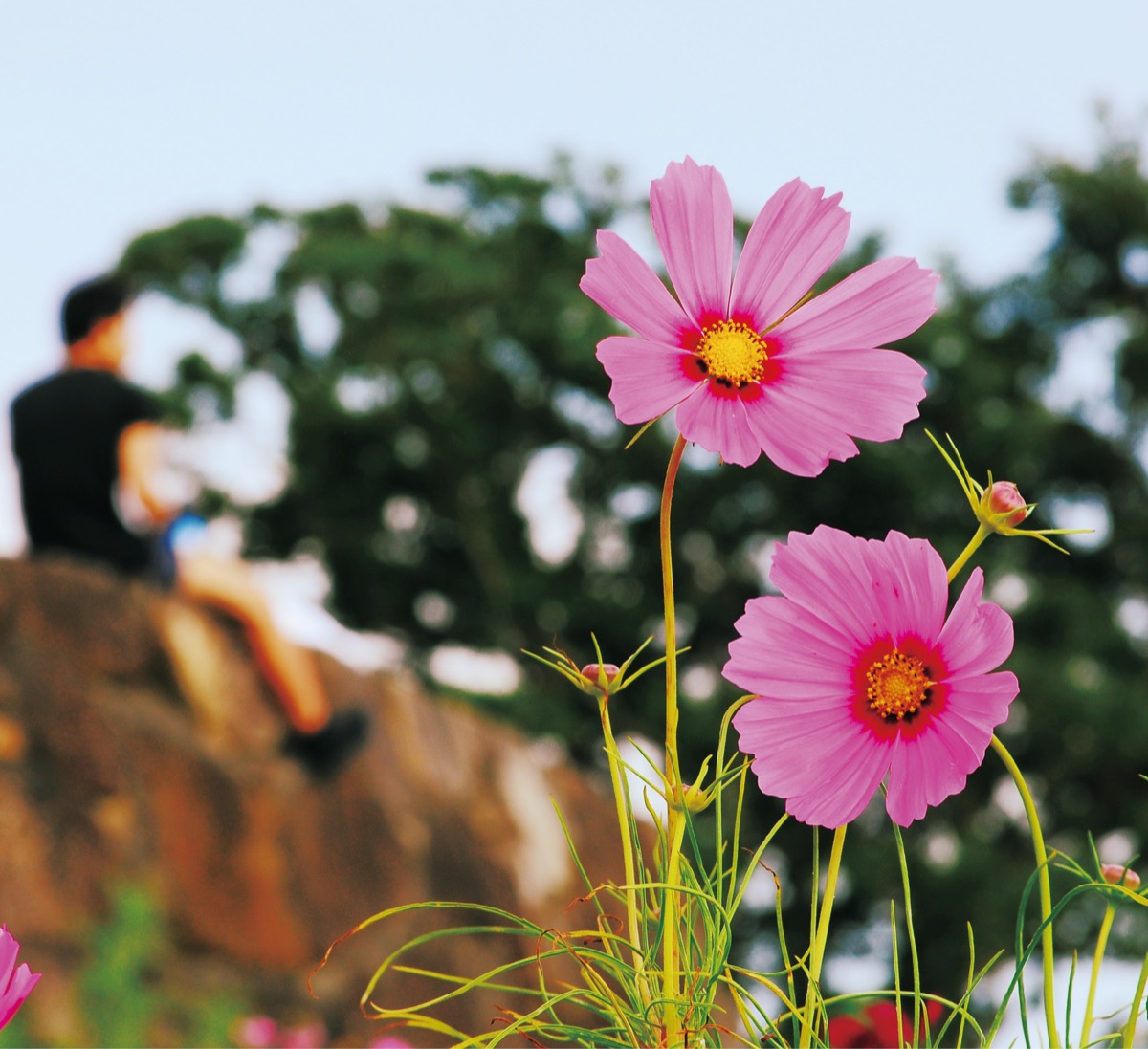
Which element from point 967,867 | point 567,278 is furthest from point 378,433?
point 967,867

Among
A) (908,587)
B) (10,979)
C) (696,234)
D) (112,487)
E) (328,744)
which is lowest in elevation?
(10,979)

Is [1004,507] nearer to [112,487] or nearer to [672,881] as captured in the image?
[672,881]

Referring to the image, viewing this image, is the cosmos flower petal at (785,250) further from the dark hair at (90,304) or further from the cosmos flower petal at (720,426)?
the dark hair at (90,304)

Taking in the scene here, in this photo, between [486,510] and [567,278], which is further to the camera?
[486,510]

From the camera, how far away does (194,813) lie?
328 cm

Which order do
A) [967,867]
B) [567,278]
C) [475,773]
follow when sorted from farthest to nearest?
[567,278]
[967,867]
[475,773]

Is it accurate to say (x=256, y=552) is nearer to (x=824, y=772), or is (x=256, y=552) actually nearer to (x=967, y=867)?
(x=967, y=867)

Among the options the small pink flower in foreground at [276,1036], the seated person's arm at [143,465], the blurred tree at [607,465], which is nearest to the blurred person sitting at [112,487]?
the seated person's arm at [143,465]

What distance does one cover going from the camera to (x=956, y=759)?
13.9 inches

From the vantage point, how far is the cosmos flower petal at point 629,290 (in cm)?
37

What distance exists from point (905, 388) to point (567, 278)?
22.0ft

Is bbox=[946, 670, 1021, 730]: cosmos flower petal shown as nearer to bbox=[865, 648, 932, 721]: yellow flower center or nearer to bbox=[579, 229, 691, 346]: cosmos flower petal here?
bbox=[865, 648, 932, 721]: yellow flower center

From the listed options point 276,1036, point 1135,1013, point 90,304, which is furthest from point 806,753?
point 90,304

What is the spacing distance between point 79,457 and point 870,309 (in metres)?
3.05
